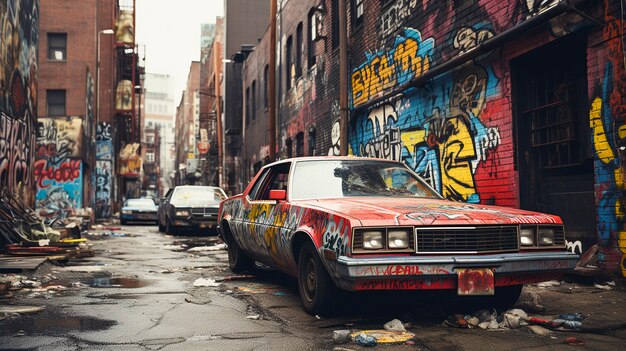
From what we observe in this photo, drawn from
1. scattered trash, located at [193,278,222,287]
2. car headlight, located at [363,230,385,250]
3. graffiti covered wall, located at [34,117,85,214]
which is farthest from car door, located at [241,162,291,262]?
graffiti covered wall, located at [34,117,85,214]

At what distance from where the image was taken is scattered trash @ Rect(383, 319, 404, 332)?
14.6 feet

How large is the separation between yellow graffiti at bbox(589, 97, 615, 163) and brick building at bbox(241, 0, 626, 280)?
1 centimetres

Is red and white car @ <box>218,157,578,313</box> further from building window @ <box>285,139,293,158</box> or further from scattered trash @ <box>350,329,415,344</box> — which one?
building window @ <box>285,139,293,158</box>

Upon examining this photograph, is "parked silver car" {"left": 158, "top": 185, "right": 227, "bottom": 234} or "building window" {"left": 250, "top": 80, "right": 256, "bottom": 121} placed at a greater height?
"building window" {"left": 250, "top": 80, "right": 256, "bottom": 121}

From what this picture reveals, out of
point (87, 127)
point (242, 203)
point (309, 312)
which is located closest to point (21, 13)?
point (242, 203)

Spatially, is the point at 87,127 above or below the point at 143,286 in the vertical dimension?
above

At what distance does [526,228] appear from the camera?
189 inches

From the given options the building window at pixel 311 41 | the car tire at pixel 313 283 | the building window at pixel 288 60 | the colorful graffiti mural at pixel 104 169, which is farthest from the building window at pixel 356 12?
the colorful graffiti mural at pixel 104 169

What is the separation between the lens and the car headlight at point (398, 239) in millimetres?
4484

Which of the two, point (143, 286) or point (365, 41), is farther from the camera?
point (365, 41)

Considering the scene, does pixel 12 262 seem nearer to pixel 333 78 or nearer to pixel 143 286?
pixel 143 286

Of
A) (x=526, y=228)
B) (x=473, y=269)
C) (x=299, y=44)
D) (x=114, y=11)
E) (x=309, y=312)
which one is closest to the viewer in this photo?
(x=473, y=269)

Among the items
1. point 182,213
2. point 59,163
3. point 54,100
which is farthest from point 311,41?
point 54,100

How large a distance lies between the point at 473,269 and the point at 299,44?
16922mm
